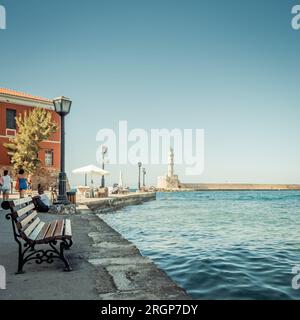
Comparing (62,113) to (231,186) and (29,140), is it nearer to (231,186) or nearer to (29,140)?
(29,140)

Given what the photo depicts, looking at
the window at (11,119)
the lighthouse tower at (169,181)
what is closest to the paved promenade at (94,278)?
the window at (11,119)

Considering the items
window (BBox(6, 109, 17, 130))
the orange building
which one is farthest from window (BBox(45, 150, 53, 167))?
window (BBox(6, 109, 17, 130))

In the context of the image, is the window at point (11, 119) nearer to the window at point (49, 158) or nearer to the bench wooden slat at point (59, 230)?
the window at point (49, 158)

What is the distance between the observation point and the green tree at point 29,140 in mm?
26891

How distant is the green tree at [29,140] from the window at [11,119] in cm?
120

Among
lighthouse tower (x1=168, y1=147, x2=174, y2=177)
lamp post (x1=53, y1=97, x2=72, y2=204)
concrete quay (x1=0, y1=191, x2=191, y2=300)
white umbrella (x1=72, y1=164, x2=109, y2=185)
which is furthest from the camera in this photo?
lighthouse tower (x1=168, y1=147, x2=174, y2=177)

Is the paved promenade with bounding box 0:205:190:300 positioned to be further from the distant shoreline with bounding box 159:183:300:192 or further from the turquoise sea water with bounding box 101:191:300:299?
the distant shoreline with bounding box 159:183:300:192

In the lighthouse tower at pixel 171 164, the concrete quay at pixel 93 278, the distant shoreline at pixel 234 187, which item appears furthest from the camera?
the distant shoreline at pixel 234 187

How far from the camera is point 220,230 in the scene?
40.8 ft

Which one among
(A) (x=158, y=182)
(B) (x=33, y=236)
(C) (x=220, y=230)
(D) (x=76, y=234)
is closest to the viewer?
(B) (x=33, y=236)

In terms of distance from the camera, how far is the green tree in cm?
2689
